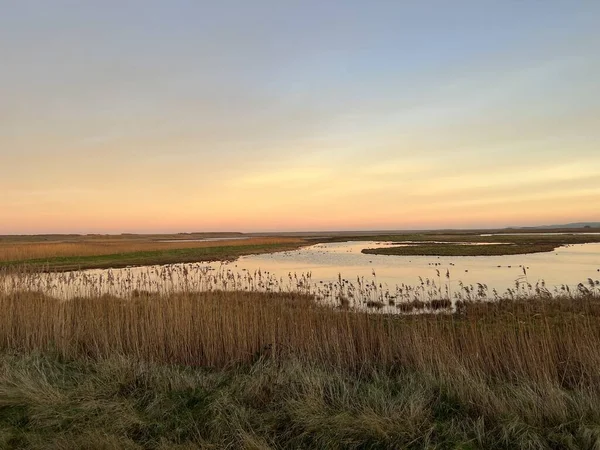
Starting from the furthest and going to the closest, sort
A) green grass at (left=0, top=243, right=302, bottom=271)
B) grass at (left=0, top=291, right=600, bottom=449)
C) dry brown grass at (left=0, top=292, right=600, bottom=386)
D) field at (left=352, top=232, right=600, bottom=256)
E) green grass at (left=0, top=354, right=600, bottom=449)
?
field at (left=352, top=232, right=600, bottom=256) < green grass at (left=0, top=243, right=302, bottom=271) < dry brown grass at (left=0, top=292, right=600, bottom=386) < grass at (left=0, top=291, right=600, bottom=449) < green grass at (left=0, top=354, right=600, bottom=449)

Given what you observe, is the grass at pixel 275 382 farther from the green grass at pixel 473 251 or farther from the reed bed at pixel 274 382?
the green grass at pixel 473 251

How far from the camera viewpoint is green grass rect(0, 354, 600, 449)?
4027 mm

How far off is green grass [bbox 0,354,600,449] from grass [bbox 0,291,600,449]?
0.7 inches

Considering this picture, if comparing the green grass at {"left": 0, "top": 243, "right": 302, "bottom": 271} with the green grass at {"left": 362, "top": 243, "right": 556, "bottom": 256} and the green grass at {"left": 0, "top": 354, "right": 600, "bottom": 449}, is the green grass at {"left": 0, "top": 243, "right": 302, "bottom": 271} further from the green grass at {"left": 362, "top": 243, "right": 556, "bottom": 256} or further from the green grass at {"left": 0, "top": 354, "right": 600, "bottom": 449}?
the green grass at {"left": 0, "top": 354, "right": 600, "bottom": 449}

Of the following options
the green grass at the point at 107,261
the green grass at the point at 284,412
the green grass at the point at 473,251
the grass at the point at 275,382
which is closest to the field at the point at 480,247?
the green grass at the point at 473,251

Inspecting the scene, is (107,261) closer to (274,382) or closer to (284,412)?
(274,382)

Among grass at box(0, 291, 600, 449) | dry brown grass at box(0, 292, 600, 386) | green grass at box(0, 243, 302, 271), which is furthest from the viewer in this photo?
green grass at box(0, 243, 302, 271)

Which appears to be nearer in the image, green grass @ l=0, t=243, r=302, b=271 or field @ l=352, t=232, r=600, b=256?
green grass @ l=0, t=243, r=302, b=271

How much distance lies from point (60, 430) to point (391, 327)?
5.19 metres

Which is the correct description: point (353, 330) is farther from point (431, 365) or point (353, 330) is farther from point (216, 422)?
point (216, 422)

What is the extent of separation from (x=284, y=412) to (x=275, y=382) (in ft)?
2.60

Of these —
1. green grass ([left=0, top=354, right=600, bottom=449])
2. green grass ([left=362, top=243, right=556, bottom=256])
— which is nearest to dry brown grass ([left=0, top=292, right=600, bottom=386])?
green grass ([left=0, top=354, right=600, bottom=449])

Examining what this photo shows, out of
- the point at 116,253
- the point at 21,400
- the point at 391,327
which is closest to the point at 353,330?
the point at 391,327

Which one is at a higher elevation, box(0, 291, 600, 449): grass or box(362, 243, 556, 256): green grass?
box(0, 291, 600, 449): grass
